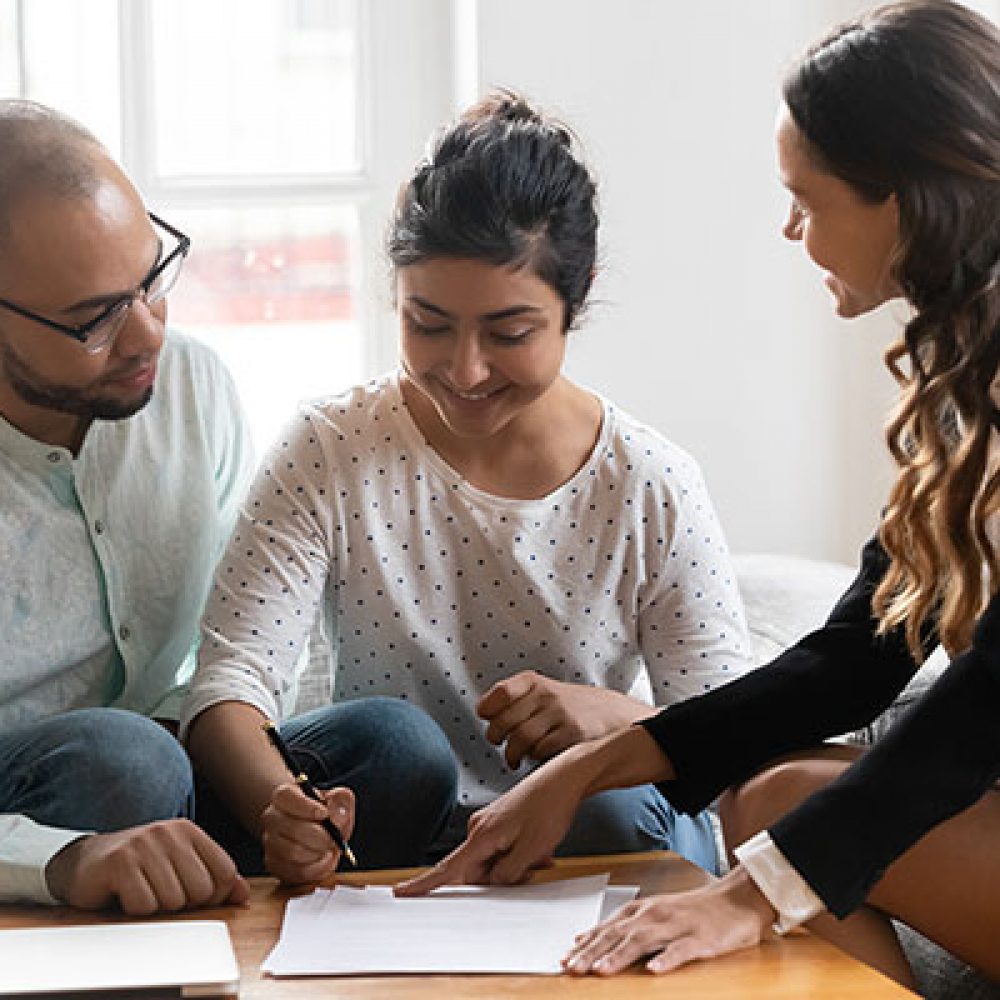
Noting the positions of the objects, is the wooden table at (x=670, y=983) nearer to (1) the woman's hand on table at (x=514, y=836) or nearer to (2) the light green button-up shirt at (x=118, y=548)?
(1) the woman's hand on table at (x=514, y=836)

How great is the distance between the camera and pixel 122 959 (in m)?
1.44

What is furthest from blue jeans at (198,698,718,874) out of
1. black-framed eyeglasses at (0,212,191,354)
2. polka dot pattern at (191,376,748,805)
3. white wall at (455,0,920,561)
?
white wall at (455,0,920,561)

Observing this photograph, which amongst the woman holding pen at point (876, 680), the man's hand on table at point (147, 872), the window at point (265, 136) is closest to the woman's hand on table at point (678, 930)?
the woman holding pen at point (876, 680)

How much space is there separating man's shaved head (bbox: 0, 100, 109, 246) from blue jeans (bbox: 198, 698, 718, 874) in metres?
0.54

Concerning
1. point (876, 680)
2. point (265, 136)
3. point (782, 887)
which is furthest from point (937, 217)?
point (265, 136)

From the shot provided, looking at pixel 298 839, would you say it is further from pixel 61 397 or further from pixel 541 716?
pixel 61 397

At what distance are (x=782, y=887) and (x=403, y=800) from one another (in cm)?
49

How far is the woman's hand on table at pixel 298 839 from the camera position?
1.67 meters

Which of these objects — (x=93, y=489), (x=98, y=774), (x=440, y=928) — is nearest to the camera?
(x=440, y=928)

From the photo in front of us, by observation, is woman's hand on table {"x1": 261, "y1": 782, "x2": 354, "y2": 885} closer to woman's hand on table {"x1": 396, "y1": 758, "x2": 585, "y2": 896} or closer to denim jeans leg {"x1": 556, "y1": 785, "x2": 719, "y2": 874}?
woman's hand on table {"x1": 396, "y1": 758, "x2": 585, "y2": 896}

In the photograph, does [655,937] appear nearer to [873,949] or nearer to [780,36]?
[873,949]

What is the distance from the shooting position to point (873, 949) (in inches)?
64.6

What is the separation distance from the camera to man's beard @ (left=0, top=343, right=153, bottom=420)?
198 centimetres

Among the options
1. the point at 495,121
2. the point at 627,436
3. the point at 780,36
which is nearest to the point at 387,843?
the point at 627,436
